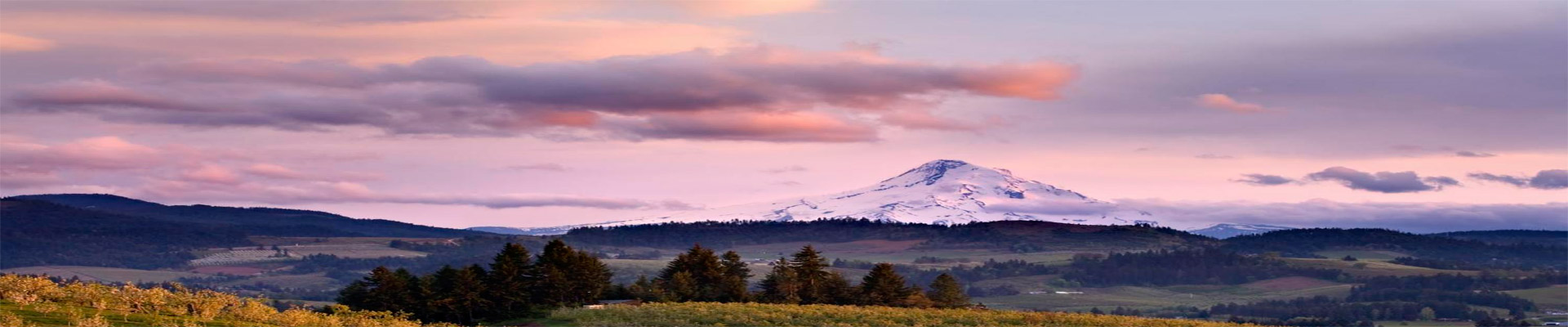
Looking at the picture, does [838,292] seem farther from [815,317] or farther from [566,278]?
[815,317]

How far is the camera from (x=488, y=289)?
95000mm

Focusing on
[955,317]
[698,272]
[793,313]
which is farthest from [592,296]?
[955,317]

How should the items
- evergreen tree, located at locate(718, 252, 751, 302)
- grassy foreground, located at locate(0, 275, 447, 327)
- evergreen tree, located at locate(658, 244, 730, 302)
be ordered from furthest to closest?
evergreen tree, located at locate(718, 252, 751, 302), evergreen tree, located at locate(658, 244, 730, 302), grassy foreground, located at locate(0, 275, 447, 327)

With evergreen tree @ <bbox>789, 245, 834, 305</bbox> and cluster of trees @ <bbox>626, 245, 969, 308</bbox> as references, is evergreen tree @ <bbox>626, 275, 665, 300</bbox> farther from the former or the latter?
evergreen tree @ <bbox>789, 245, 834, 305</bbox>

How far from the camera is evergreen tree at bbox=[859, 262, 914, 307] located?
364ft

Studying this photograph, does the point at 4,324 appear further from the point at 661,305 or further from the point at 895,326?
the point at 661,305

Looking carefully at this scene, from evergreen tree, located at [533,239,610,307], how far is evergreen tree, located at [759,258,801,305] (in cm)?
1321


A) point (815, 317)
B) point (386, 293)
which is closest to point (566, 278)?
point (386, 293)

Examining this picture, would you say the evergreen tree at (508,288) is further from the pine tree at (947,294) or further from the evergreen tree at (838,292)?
the pine tree at (947,294)

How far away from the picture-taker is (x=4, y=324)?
3512cm

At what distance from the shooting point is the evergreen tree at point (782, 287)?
11075cm

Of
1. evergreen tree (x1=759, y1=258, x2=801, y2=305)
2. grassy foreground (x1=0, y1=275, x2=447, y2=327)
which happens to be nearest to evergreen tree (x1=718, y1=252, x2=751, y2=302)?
evergreen tree (x1=759, y1=258, x2=801, y2=305)

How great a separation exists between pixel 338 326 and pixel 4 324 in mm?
11201

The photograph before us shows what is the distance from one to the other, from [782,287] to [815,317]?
102 ft
